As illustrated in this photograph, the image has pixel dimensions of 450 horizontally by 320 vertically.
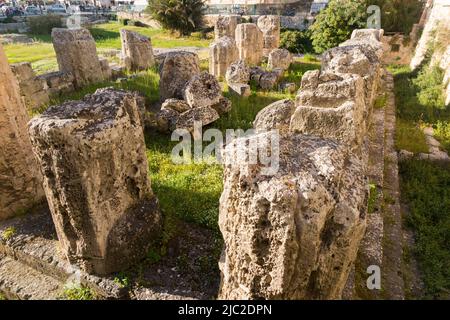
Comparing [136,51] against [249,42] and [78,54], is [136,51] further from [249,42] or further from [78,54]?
[249,42]

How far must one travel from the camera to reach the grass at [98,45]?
15.5m

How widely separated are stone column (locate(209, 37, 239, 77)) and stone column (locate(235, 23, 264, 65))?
51.4 inches

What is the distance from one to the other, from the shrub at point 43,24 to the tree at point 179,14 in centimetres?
715

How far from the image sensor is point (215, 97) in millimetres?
8477

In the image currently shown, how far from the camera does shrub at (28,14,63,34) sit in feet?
82.1

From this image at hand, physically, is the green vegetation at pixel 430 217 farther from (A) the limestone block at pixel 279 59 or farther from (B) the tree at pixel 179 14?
(B) the tree at pixel 179 14

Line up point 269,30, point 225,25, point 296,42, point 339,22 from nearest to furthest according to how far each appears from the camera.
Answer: point 339,22 → point 269,30 → point 225,25 → point 296,42

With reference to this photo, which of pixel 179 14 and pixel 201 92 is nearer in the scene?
pixel 201 92

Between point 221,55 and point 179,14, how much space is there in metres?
13.5

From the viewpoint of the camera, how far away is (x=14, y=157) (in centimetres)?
470

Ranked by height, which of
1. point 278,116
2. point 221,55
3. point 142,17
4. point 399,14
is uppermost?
point 399,14

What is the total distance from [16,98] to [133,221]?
250 centimetres

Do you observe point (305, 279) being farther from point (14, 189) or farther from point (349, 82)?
point (14, 189)

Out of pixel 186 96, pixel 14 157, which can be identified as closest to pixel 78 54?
pixel 186 96
